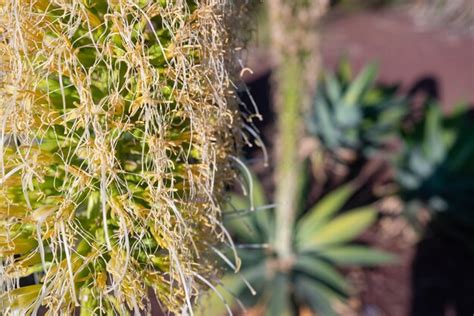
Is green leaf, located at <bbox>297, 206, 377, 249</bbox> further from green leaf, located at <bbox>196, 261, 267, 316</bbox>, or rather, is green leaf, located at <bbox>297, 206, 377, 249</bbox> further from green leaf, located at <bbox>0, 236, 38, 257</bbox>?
green leaf, located at <bbox>0, 236, 38, 257</bbox>

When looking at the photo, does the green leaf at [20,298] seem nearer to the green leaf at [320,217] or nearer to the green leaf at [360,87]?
the green leaf at [320,217]

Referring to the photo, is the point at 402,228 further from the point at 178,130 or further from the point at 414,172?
the point at 178,130

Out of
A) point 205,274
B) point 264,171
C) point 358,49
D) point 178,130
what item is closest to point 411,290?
point 264,171

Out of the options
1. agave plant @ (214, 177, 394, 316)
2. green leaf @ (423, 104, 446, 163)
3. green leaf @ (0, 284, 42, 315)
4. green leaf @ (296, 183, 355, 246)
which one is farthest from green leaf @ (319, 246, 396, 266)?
green leaf @ (0, 284, 42, 315)

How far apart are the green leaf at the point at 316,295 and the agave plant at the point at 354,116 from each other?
1.14m

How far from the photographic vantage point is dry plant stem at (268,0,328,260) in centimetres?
226

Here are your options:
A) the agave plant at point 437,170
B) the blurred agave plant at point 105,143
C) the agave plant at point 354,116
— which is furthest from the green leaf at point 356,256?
the blurred agave plant at point 105,143

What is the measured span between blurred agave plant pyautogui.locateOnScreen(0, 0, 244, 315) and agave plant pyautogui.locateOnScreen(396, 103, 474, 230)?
2457 millimetres

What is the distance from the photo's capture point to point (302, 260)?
8.73ft

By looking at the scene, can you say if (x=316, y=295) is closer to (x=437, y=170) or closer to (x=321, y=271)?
(x=321, y=271)

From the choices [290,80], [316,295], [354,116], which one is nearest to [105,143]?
[290,80]

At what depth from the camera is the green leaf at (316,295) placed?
239 cm

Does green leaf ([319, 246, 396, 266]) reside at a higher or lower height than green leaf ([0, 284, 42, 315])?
lower

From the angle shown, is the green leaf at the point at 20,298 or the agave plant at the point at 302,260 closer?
the green leaf at the point at 20,298
